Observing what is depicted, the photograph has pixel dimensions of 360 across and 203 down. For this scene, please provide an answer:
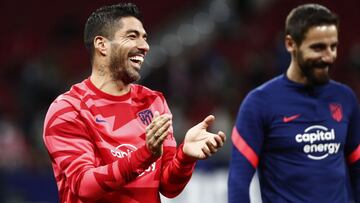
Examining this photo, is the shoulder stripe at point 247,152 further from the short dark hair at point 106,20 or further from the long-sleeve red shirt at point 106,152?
the short dark hair at point 106,20

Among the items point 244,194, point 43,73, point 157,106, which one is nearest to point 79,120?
point 157,106

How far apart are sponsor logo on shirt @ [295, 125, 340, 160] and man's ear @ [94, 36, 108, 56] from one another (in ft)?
4.21

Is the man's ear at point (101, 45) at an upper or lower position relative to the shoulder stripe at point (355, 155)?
upper

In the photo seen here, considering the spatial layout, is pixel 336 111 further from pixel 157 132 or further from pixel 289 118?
pixel 157 132

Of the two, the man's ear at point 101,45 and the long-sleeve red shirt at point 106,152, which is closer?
the long-sleeve red shirt at point 106,152

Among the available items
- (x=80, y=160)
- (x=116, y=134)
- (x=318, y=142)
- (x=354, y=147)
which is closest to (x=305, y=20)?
(x=318, y=142)

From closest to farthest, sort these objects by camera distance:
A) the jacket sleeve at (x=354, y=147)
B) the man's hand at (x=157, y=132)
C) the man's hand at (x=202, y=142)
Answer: the man's hand at (x=157, y=132) < the man's hand at (x=202, y=142) < the jacket sleeve at (x=354, y=147)

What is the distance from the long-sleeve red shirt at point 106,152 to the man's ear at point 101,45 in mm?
170

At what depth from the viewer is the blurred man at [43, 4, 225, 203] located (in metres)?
3.81

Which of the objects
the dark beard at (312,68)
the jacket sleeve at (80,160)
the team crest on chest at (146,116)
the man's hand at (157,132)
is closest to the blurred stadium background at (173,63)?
the dark beard at (312,68)

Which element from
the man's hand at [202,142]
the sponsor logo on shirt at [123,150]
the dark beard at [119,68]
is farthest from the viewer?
the dark beard at [119,68]

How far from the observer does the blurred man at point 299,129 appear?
479 centimetres

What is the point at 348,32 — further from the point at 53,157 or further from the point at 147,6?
the point at 53,157

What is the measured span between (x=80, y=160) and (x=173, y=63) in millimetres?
10660
